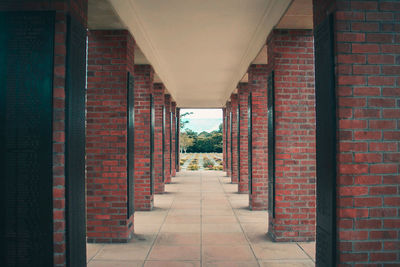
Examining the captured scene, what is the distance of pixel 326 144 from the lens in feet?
9.69

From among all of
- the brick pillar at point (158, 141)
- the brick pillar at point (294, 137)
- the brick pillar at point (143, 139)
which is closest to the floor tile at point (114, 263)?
the brick pillar at point (294, 137)

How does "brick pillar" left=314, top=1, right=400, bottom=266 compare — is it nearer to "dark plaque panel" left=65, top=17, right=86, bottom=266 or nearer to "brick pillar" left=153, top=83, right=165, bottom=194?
"dark plaque panel" left=65, top=17, right=86, bottom=266

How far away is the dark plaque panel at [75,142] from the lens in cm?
293

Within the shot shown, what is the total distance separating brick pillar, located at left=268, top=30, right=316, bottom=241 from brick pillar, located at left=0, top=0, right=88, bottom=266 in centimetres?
321

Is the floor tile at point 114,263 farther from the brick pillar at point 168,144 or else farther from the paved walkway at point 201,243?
the brick pillar at point 168,144

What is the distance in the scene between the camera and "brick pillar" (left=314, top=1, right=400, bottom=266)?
8.87ft

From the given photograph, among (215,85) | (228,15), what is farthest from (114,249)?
(215,85)

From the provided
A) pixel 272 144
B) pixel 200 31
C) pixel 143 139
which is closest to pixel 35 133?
pixel 272 144

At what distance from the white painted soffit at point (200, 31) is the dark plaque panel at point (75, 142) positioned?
132 cm

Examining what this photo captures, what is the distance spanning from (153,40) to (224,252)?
171 inches

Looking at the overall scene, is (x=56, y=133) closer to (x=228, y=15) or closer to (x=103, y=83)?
(x=103, y=83)

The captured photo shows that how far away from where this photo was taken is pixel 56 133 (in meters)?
2.86

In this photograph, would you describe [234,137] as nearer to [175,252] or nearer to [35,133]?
[175,252]

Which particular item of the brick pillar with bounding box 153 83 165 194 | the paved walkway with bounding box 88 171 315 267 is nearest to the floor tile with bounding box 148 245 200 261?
the paved walkway with bounding box 88 171 315 267
